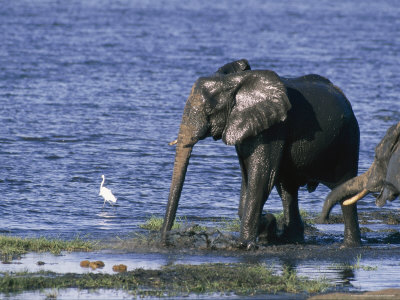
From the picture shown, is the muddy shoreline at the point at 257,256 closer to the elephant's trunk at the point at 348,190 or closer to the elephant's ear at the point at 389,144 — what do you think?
the elephant's trunk at the point at 348,190

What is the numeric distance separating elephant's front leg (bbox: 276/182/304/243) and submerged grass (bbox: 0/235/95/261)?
2374 mm

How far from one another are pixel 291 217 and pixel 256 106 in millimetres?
1492

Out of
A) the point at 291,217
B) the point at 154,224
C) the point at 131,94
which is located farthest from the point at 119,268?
the point at 131,94

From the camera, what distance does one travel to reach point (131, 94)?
84.1ft

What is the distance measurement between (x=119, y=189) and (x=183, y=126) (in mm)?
4300

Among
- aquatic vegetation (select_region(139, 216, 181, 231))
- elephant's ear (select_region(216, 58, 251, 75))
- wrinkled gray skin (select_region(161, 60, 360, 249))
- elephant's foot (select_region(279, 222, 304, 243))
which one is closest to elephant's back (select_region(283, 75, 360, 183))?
wrinkled gray skin (select_region(161, 60, 360, 249))

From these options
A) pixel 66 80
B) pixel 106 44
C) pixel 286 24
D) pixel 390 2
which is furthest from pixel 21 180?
pixel 390 2

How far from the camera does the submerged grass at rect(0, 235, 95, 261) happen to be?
10.8 metres

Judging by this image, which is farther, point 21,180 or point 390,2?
point 390,2

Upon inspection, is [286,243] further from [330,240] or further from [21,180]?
[21,180]

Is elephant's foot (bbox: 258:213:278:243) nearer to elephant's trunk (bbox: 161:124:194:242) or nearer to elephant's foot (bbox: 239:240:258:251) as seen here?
elephant's foot (bbox: 239:240:258:251)

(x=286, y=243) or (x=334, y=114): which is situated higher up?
(x=334, y=114)

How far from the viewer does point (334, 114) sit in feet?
38.8

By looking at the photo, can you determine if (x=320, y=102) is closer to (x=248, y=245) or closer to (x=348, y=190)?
(x=248, y=245)
